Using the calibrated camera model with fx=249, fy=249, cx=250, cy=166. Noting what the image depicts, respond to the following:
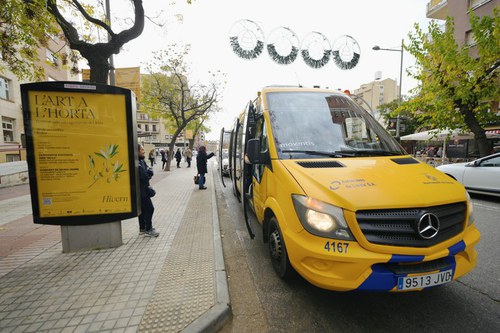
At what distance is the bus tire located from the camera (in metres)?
2.90

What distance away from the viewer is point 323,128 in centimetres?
349

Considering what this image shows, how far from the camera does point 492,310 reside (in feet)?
8.32

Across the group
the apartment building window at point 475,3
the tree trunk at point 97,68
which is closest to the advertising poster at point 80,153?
the tree trunk at point 97,68

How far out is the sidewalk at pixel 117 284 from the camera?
244 cm

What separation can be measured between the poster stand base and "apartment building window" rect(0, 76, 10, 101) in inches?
Answer: 830

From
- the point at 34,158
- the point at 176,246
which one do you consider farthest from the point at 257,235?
the point at 34,158

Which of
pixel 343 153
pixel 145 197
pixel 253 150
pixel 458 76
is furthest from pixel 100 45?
pixel 458 76

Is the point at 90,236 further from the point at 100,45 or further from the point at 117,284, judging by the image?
the point at 100,45

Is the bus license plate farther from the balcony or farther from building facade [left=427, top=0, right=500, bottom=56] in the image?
the balcony

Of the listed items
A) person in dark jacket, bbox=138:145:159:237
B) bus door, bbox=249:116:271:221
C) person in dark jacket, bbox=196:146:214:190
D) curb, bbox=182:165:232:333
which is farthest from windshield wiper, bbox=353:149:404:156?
person in dark jacket, bbox=196:146:214:190

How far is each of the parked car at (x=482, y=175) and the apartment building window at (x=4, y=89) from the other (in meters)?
27.1

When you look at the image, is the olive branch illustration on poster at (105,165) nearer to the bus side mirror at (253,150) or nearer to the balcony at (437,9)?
the bus side mirror at (253,150)

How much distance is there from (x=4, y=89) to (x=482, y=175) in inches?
1096

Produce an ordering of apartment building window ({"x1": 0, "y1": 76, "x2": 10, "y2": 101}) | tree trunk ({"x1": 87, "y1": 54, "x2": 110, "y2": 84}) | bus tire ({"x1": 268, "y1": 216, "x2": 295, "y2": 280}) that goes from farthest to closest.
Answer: apartment building window ({"x1": 0, "y1": 76, "x2": 10, "y2": 101})
tree trunk ({"x1": 87, "y1": 54, "x2": 110, "y2": 84})
bus tire ({"x1": 268, "y1": 216, "x2": 295, "y2": 280})
